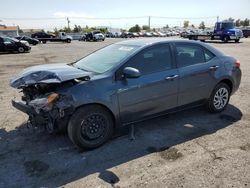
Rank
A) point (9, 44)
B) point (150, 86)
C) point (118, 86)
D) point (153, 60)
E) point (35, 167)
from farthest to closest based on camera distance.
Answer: point (9, 44) → point (153, 60) → point (150, 86) → point (118, 86) → point (35, 167)

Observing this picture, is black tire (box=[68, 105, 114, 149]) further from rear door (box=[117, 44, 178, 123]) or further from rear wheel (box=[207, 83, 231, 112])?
rear wheel (box=[207, 83, 231, 112])

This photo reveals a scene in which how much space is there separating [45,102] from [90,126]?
77cm

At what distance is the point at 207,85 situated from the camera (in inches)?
210

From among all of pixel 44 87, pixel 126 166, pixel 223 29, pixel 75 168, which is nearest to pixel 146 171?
pixel 126 166

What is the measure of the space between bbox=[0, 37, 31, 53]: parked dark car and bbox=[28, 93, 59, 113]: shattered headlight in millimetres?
20644

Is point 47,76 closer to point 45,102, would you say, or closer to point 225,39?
point 45,102

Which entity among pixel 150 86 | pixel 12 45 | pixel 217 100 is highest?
pixel 150 86

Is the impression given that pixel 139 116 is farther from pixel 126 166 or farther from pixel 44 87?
pixel 44 87

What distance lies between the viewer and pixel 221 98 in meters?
5.74

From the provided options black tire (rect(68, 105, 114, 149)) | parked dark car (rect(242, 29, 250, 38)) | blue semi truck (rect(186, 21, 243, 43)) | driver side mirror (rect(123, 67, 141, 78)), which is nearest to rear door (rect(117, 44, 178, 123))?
A: driver side mirror (rect(123, 67, 141, 78))

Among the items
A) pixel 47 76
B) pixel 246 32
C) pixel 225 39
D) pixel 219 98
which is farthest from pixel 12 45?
pixel 246 32

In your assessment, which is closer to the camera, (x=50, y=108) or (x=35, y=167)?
(x=35, y=167)

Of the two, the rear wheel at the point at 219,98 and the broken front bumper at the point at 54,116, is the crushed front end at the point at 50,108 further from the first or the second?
the rear wheel at the point at 219,98

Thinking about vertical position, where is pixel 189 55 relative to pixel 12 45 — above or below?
above
